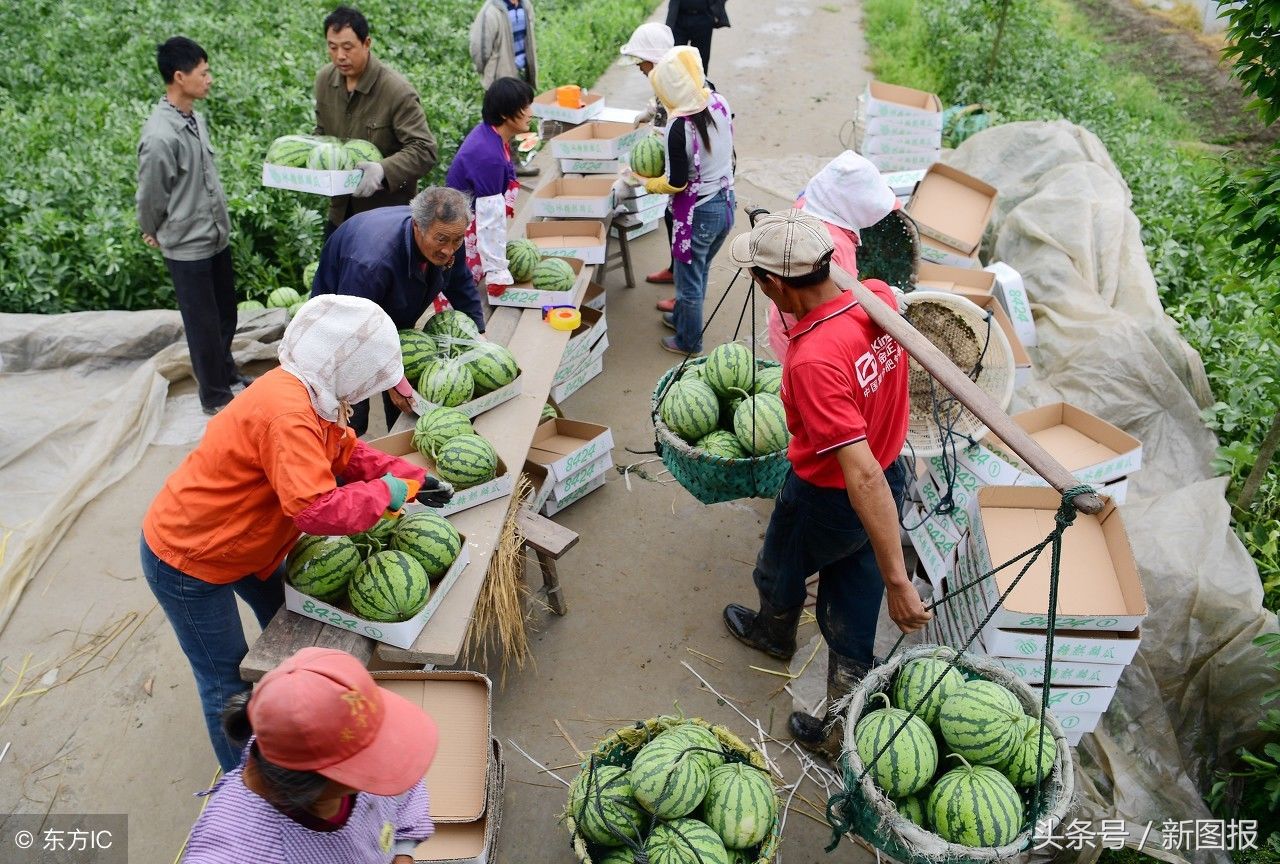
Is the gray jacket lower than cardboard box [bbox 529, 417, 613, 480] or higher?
higher

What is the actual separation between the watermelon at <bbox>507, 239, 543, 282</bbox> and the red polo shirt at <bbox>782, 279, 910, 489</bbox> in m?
2.68

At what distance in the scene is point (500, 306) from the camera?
17.6 ft

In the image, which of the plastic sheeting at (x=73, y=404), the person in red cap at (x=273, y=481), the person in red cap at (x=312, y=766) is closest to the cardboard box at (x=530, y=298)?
the plastic sheeting at (x=73, y=404)


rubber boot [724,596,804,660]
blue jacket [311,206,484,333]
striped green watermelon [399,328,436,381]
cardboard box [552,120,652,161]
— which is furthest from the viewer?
cardboard box [552,120,652,161]

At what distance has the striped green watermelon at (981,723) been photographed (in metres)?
2.87

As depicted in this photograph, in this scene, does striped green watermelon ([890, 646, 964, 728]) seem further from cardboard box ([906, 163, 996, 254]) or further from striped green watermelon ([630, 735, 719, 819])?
cardboard box ([906, 163, 996, 254])

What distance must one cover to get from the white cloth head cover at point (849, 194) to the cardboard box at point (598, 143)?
105 inches

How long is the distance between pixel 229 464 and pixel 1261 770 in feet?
13.3

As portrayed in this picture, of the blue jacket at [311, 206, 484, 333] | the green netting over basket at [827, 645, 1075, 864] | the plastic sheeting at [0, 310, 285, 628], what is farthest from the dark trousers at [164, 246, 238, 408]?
the green netting over basket at [827, 645, 1075, 864]

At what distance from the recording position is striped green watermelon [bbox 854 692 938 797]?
281 centimetres

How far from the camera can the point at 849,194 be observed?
4.38 meters

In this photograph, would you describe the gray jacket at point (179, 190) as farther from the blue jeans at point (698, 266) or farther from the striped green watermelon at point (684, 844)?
the striped green watermelon at point (684, 844)

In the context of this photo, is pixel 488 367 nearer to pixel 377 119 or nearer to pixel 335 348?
pixel 335 348

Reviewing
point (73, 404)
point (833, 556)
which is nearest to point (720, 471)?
point (833, 556)
